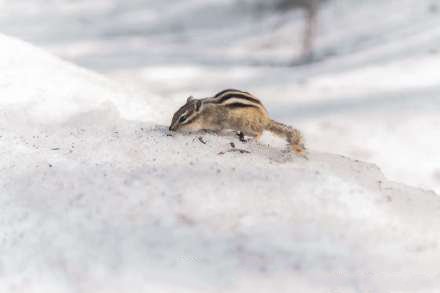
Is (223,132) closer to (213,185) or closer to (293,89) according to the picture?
(213,185)

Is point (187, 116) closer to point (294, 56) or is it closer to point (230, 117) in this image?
point (230, 117)

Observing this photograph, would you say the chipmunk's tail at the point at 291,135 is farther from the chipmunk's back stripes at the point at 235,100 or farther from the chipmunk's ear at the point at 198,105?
the chipmunk's ear at the point at 198,105

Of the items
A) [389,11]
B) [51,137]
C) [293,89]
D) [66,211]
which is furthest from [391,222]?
[389,11]

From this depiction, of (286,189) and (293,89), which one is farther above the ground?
(293,89)

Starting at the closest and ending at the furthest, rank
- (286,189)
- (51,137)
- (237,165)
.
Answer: (286,189) < (237,165) < (51,137)

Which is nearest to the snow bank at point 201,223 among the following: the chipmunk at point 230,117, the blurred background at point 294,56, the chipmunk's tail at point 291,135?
the chipmunk's tail at point 291,135

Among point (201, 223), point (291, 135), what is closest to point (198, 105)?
point (291, 135)
